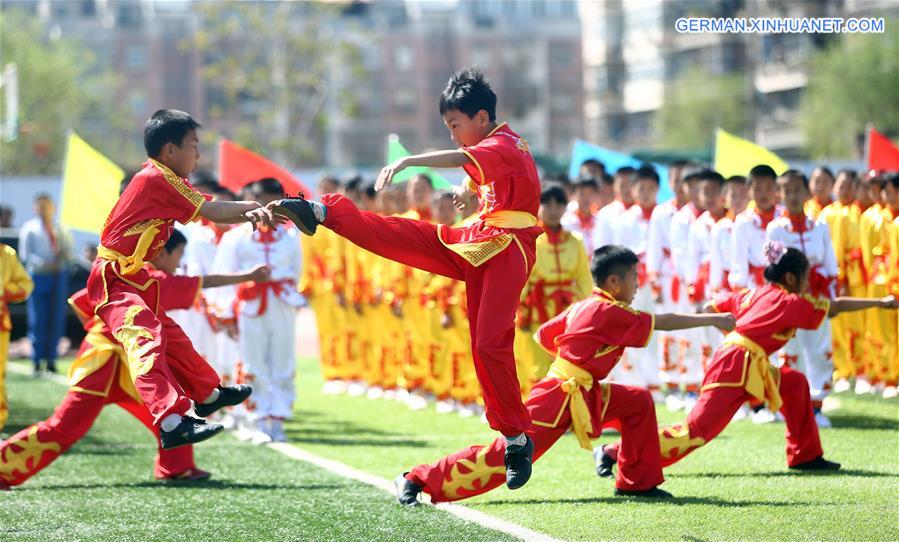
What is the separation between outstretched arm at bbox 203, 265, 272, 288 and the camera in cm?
894

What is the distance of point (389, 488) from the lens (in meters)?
9.22

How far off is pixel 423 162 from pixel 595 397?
2.15 metres

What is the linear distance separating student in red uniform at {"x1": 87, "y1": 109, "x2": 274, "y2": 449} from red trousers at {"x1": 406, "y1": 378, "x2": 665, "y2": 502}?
1.37 metres

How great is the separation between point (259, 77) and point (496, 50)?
49778 mm

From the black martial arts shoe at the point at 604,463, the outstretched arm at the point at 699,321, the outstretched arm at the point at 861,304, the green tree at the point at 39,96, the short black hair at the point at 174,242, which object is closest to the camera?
the outstretched arm at the point at 699,321

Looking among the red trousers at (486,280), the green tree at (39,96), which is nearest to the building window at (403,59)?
the green tree at (39,96)

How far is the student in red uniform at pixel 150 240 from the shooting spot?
25.7 feet

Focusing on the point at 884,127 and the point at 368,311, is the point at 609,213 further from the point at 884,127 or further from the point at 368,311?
the point at 884,127

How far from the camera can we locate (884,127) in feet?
161

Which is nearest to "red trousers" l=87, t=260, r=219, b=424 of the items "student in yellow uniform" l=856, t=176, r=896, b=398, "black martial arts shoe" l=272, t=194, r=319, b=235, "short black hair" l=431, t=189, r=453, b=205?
"black martial arts shoe" l=272, t=194, r=319, b=235

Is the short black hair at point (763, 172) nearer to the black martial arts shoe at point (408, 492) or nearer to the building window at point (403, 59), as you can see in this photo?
the black martial arts shoe at point (408, 492)

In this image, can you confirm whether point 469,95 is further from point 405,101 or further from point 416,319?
point 405,101

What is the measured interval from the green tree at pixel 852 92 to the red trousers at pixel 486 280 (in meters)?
41.3

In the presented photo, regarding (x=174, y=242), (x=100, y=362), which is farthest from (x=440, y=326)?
(x=100, y=362)
